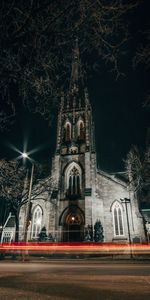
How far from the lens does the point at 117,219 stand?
26906mm

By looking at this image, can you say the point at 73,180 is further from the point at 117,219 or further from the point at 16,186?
the point at 16,186

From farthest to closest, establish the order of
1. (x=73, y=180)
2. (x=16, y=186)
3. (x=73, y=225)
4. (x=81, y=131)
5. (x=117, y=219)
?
(x=81, y=131) → (x=73, y=180) → (x=73, y=225) → (x=117, y=219) → (x=16, y=186)

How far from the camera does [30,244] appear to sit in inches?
1032

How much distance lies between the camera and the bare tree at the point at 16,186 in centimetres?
2163

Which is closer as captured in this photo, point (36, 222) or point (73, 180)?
point (36, 222)

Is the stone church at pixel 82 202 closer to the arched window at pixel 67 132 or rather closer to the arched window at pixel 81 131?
the arched window at pixel 81 131

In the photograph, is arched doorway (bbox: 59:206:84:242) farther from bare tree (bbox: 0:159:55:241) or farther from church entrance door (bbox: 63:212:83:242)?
bare tree (bbox: 0:159:55:241)

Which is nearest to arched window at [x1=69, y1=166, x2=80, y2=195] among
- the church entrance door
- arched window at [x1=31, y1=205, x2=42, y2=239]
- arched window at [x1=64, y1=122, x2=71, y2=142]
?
the church entrance door

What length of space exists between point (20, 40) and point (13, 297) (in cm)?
553

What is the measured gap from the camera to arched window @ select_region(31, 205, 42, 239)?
91.0 ft

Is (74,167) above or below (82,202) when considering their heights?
above

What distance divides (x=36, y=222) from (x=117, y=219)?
35.8ft

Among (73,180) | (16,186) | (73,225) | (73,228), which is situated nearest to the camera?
(16,186)

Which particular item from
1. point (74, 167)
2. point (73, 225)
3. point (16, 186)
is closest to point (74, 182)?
point (74, 167)
